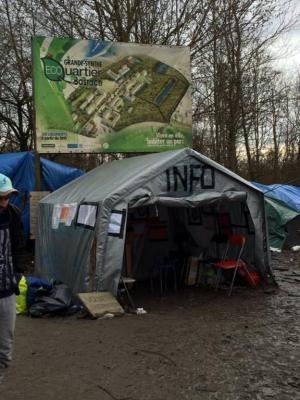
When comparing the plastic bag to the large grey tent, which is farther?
the large grey tent

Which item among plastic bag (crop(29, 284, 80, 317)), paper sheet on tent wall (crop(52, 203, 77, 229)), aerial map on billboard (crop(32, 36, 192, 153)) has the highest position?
aerial map on billboard (crop(32, 36, 192, 153))

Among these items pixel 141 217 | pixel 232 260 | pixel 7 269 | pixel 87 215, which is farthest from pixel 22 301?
pixel 7 269

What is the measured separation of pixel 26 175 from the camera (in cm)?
1586

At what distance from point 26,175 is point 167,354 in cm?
1043

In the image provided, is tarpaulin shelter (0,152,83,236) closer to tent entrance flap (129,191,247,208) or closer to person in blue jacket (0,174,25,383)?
tent entrance flap (129,191,247,208)

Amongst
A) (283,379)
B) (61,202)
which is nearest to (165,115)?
(61,202)

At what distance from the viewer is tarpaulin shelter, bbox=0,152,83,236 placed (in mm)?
15609

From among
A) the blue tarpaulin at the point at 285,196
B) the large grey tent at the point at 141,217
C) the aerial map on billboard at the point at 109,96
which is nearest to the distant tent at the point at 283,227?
the blue tarpaulin at the point at 285,196

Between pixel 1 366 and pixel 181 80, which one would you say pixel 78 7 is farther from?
pixel 1 366

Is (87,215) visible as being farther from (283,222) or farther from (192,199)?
(283,222)

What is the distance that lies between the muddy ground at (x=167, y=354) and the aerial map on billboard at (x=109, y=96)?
17.1 feet

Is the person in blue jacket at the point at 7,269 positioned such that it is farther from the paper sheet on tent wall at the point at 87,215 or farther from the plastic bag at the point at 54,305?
the paper sheet on tent wall at the point at 87,215

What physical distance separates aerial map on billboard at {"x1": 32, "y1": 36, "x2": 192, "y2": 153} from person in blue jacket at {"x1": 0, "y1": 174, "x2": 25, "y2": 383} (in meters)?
8.60

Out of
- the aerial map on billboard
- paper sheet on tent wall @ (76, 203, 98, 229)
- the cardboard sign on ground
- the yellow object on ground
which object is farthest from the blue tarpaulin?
the yellow object on ground
